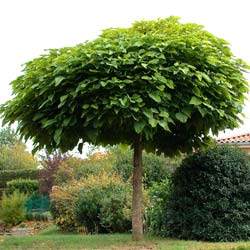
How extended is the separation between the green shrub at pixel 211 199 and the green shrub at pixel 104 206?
125 inches

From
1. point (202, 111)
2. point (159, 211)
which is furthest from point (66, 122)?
point (159, 211)

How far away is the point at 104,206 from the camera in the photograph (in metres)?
13.0

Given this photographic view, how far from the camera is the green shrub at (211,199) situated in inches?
352

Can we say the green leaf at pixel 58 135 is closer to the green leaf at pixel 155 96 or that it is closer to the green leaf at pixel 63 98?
the green leaf at pixel 63 98

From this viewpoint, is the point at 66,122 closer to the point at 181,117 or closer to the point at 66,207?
the point at 181,117

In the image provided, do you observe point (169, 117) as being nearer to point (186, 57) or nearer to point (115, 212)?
point (186, 57)

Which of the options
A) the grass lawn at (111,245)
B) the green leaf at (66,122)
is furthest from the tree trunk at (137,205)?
the green leaf at (66,122)

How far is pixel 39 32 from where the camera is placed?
34.2 ft

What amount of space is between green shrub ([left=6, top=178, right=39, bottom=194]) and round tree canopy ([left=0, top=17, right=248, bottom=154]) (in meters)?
19.1

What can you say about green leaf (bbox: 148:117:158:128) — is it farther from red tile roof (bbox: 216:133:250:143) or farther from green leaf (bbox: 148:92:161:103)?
red tile roof (bbox: 216:133:250:143)

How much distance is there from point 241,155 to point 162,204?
2.12m

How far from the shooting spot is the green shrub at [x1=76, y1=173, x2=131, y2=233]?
12641 millimetres

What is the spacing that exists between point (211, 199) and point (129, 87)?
3.32m

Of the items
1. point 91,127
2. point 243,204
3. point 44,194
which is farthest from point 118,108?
point 44,194
